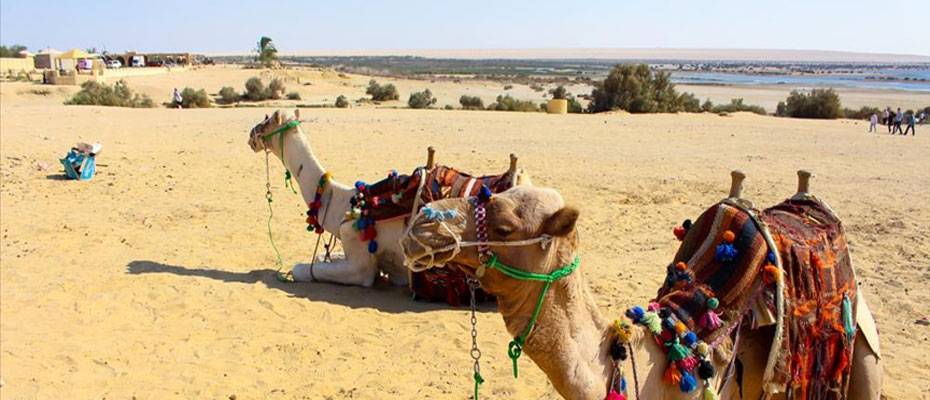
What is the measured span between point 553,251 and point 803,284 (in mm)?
1632

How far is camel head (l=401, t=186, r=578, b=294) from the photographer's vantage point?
9.12 feet

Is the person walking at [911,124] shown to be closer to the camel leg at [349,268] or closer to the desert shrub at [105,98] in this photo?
the camel leg at [349,268]

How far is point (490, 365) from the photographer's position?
20.4ft

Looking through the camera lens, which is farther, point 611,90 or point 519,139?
point 611,90

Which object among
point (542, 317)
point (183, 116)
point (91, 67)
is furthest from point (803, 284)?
point (91, 67)

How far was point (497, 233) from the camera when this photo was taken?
2826 millimetres

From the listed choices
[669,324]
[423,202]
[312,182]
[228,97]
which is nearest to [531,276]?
[669,324]

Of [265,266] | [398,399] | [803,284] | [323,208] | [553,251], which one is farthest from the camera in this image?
[265,266]

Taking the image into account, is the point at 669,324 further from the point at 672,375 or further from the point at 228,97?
the point at 228,97

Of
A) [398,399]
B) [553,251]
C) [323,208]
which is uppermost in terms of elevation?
[553,251]

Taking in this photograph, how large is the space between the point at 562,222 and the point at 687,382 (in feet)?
3.48

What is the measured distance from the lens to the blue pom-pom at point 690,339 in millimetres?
3311

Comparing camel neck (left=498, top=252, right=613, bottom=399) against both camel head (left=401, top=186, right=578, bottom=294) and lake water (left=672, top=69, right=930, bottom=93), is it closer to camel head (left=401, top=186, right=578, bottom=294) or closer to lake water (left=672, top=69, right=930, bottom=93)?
camel head (left=401, top=186, right=578, bottom=294)

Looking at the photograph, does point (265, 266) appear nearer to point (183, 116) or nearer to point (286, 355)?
point (286, 355)
